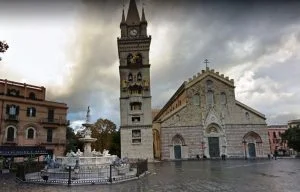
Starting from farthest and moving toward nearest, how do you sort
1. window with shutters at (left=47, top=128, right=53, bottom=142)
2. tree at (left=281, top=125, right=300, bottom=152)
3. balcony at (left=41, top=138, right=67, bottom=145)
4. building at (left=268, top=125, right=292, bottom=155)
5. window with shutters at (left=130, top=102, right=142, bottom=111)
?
building at (left=268, top=125, right=292, bottom=155), tree at (left=281, top=125, right=300, bottom=152), window with shutters at (left=130, top=102, right=142, bottom=111), window with shutters at (left=47, top=128, right=53, bottom=142), balcony at (left=41, top=138, right=67, bottom=145)

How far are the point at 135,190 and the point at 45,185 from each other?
5.87 metres

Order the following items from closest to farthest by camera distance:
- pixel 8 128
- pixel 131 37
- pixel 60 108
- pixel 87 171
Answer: pixel 87 171
pixel 8 128
pixel 60 108
pixel 131 37

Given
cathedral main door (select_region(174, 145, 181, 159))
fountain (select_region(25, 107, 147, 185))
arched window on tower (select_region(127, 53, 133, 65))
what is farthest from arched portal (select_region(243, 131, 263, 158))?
fountain (select_region(25, 107, 147, 185))

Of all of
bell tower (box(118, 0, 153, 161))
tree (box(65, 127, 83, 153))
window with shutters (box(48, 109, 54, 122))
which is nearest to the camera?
window with shutters (box(48, 109, 54, 122))

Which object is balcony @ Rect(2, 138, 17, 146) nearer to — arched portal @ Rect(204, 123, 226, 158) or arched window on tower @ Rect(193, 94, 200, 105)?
arched window on tower @ Rect(193, 94, 200, 105)

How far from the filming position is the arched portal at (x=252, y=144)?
46.9 meters

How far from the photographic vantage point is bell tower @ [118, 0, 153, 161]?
44.6 metres

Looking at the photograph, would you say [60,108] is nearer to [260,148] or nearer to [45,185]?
[45,185]

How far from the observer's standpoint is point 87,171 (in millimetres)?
17219

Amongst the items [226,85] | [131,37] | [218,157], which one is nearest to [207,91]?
[226,85]

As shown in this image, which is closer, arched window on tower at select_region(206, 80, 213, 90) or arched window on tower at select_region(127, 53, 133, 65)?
arched window on tower at select_region(127, 53, 133, 65)

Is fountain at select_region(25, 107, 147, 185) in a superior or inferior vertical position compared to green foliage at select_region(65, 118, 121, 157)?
inferior

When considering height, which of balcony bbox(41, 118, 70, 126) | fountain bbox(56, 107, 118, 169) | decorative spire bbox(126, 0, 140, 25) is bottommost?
fountain bbox(56, 107, 118, 169)

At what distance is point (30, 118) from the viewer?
126 feet
